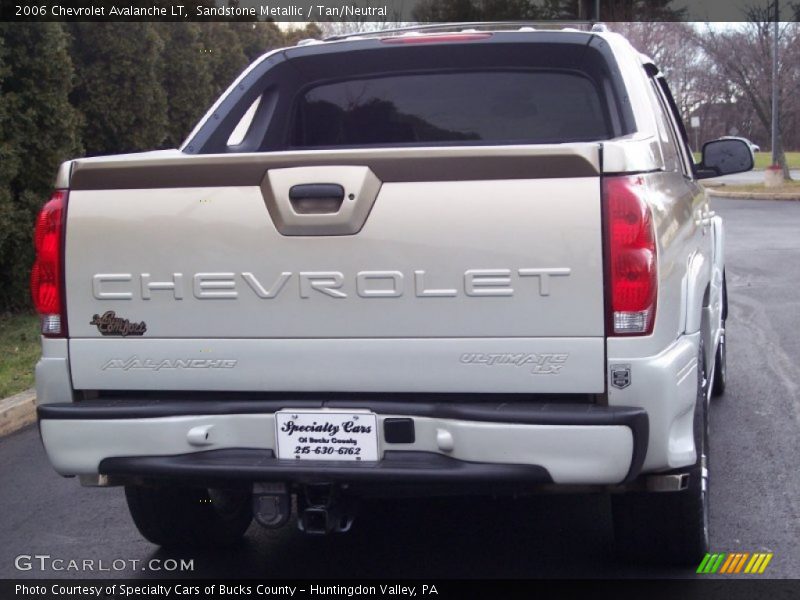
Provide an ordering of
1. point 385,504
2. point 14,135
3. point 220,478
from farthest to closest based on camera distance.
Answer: point 14,135
point 385,504
point 220,478

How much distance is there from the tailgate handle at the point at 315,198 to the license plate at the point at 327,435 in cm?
65

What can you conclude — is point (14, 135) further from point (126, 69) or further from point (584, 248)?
point (584, 248)

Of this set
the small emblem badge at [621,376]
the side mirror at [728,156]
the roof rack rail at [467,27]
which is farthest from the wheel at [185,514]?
the side mirror at [728,156]

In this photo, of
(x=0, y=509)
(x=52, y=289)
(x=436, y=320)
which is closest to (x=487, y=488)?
(x=436, y=320)

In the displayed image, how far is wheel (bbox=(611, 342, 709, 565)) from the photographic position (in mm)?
4098

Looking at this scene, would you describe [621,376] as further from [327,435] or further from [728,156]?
[728,156]

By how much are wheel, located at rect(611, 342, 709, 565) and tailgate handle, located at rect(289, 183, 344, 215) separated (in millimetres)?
1469

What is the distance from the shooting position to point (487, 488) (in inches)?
144

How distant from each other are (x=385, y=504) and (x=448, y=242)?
2.06 metres

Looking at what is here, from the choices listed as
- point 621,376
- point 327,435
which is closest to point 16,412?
point 327,435

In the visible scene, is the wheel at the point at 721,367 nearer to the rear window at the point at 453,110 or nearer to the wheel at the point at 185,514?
the rear window at the point at 453,110

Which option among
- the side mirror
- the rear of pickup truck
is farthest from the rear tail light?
the side mirror

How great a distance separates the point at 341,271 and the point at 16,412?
4.23 m

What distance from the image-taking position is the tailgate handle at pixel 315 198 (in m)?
3.68
